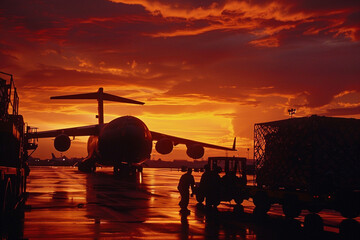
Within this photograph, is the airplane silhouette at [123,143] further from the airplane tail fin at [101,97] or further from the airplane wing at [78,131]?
the airplane tail fin at [101,97]

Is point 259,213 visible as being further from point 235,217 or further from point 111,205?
point 111,205

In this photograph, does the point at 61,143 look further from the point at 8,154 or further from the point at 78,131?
the point at 8,154

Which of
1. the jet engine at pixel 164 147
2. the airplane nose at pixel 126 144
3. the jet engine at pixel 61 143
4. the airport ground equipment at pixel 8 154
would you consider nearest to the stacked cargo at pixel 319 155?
the airport ground equipment at pixel 8 154

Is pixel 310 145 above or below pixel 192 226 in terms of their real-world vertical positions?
above

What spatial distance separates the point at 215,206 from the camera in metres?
17.3

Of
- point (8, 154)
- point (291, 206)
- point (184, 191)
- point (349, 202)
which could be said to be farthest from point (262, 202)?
point (8, 154)

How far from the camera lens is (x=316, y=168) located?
46.2 feet

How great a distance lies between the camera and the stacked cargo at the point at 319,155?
14008 mm

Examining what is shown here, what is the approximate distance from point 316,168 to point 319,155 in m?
0.42

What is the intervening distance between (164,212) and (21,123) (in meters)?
5.96

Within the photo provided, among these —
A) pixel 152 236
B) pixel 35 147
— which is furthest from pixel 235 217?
pixel 35 147

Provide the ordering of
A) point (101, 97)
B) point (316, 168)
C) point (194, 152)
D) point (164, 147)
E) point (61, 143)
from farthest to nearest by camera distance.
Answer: point (101, 97) < point (194, 152) < point (164, 147) < point (61, 143) < point (316, 168)

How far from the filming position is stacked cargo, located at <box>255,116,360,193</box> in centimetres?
1401

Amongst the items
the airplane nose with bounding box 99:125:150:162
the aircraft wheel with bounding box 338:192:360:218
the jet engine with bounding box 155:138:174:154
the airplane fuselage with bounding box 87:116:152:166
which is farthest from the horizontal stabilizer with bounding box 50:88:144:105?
the aircraft wheel with bounding box 338:192:360:218
